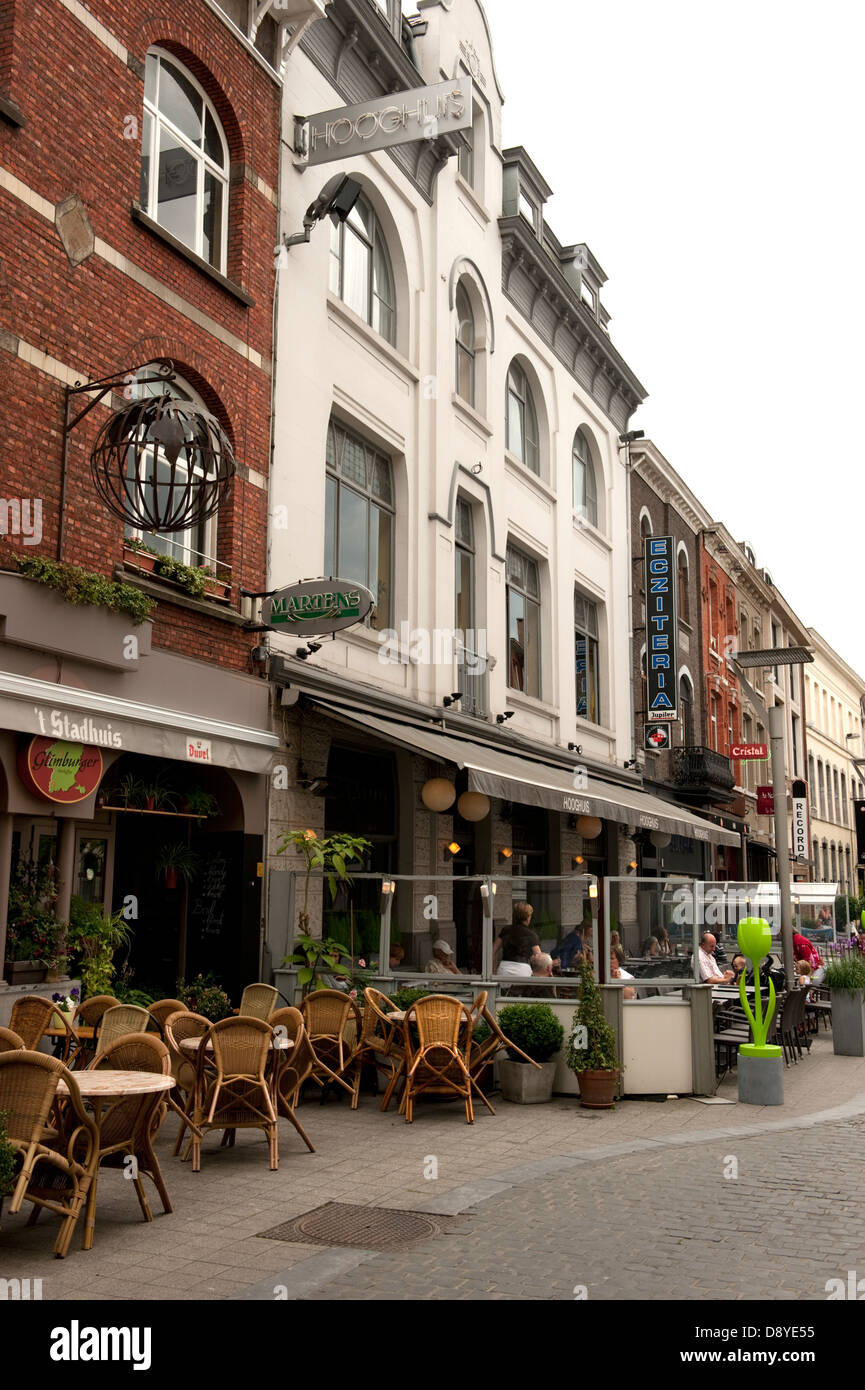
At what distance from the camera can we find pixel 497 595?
62.6 ft

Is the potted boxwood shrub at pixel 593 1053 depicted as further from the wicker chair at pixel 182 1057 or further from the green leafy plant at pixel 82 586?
the green leafy plant at pixel 82 586

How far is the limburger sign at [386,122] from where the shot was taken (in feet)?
42.3

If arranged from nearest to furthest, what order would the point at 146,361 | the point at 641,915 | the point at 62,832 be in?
the point at 62,832 → the point at 146,361 → the point at 641,915

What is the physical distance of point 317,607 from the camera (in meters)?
11.8

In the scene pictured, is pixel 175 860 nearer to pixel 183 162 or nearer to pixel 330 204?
pixel 183 162

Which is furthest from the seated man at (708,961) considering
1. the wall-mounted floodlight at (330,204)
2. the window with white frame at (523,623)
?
the wall-mounted floodlight at (330,204)

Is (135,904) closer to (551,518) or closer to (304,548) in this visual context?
(304,548)

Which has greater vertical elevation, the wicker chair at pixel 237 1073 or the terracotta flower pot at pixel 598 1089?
the wicker chair at pixel 237 1073

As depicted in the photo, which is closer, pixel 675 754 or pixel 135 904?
pixel 135 904

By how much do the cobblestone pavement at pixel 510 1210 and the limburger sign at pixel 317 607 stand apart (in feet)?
14.8

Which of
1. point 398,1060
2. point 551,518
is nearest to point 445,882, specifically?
point 398,1060
